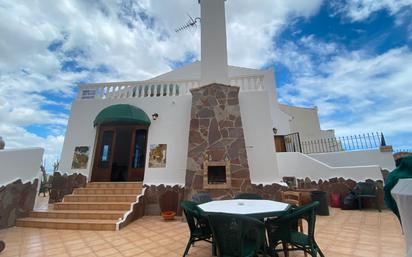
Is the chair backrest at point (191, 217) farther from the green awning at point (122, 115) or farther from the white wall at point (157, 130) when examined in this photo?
the green awning at point (122, 115)

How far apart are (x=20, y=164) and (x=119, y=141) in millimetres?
2901

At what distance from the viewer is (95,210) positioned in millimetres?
5020

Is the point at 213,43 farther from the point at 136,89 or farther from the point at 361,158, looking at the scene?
the point at 361,158

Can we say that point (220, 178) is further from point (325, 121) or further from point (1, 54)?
point (325, 121)

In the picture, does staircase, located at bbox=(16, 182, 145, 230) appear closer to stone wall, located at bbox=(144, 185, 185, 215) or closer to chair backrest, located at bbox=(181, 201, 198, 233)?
stone wall, located at bbox=(144, 185, 185, 215)

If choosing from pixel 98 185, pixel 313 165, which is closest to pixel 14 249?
pixel 98 185

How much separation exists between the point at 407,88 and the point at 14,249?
34.6 ft

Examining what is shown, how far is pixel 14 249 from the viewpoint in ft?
Answer: 10.2

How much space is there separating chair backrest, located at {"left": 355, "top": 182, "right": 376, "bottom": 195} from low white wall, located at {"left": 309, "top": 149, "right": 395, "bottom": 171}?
4.43 ft

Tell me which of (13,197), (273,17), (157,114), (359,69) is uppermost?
(273,17)

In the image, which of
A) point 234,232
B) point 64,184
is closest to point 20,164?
point 64,184

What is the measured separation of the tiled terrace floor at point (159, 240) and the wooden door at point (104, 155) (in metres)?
2.44

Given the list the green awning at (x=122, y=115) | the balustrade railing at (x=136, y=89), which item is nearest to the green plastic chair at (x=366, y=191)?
the balustrade railing at (x=136, y=89)

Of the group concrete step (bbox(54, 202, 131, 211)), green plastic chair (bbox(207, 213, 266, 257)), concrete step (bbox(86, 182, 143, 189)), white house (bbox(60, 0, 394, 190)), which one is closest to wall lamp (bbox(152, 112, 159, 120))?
white house (bbox(60, 0, 394, 190))
